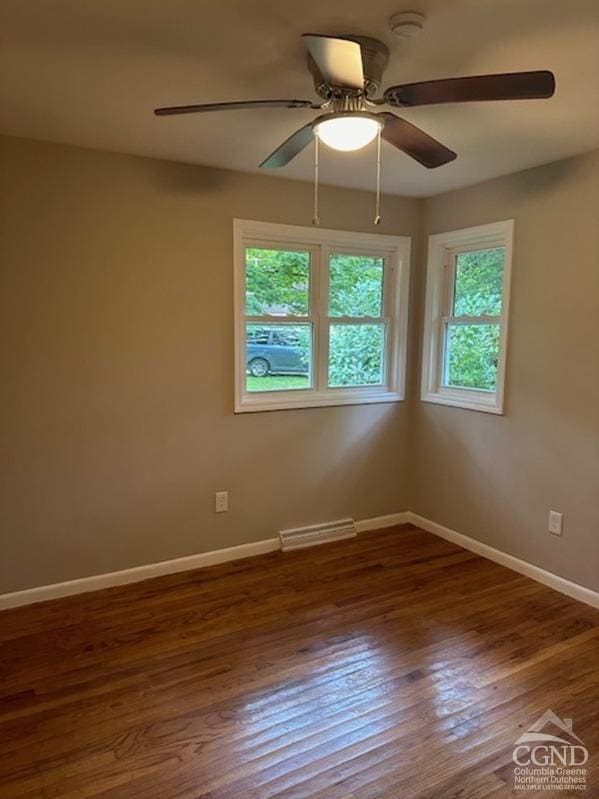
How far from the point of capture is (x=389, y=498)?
13.7ft

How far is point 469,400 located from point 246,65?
2.52 meters

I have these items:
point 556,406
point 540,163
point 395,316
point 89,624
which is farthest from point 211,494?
point 540,163

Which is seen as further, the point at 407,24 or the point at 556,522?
the point at 556,522

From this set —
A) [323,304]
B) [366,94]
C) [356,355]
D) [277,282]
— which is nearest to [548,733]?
[366,94]

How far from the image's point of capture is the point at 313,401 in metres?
3.73

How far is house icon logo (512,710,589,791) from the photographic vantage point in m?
1.82

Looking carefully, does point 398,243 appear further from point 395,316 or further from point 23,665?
point 23,665

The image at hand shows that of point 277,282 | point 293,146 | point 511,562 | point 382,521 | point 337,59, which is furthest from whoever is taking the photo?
point 382,521

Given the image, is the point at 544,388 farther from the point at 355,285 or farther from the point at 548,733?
the point at 548,733

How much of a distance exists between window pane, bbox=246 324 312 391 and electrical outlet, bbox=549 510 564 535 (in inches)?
67.4

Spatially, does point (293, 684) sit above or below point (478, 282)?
below

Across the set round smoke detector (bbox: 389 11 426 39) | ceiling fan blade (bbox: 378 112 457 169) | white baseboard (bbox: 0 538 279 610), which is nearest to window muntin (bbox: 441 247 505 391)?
ceiling fan blade (bbox: 378 112 457 169)

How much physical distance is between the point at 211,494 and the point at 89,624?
3.28 feet

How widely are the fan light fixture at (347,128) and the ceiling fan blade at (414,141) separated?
0.06 metres
